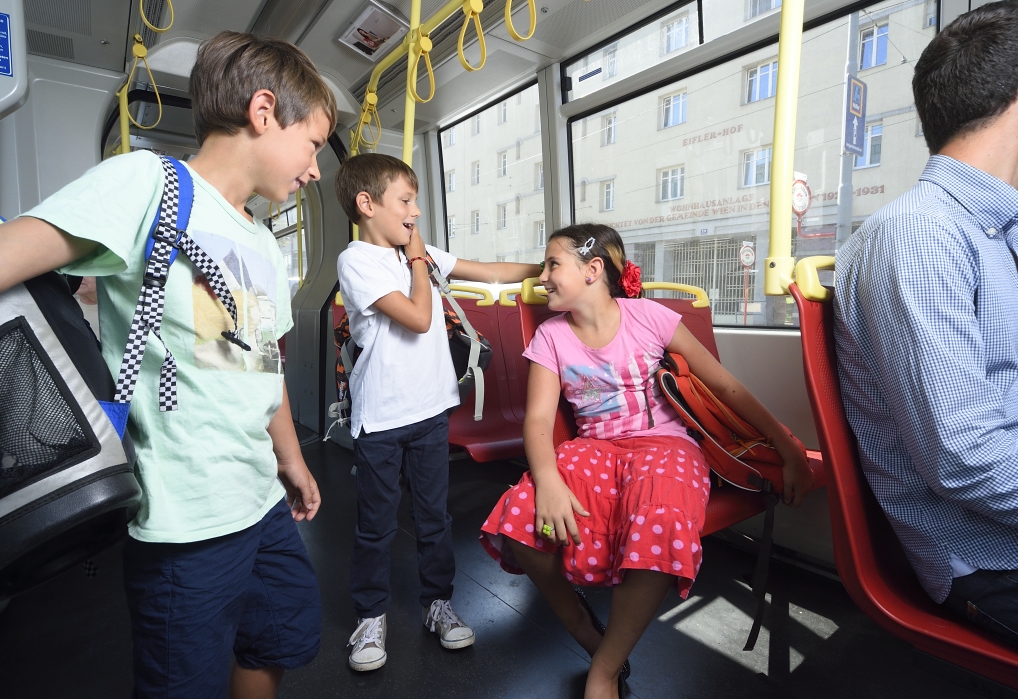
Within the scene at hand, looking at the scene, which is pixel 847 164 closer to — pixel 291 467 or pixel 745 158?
pixel 745 158

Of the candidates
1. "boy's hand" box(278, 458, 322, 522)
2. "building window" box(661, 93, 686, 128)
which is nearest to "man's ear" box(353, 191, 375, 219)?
"boy's hand" box(278, 458, 322, 522)

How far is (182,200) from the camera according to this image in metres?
0.88

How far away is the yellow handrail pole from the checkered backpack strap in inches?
43.5

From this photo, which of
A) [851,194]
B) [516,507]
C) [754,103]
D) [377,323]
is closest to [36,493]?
[516,507]

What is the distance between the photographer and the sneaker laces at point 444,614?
1.91 meters

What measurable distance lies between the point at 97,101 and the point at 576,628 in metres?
3.98

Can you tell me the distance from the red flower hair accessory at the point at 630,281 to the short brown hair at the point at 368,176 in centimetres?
77

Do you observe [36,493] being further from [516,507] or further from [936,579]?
[936,579]

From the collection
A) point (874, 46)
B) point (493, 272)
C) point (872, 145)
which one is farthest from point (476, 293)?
point (874, 46)

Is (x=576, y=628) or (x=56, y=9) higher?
(x=56, y=9)

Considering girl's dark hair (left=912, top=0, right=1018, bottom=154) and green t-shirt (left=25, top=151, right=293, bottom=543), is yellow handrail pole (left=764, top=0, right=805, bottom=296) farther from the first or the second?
green t-shirt (left=25, top=151, right=293, bottom=543)

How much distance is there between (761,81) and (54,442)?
9.69ft

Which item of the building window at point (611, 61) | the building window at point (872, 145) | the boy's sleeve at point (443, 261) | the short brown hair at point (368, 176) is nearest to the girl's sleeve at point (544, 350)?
the boy's sleeve at point (443, 261)

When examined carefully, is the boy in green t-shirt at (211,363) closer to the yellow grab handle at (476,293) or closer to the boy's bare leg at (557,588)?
the boy's bare leg at (557,588)
